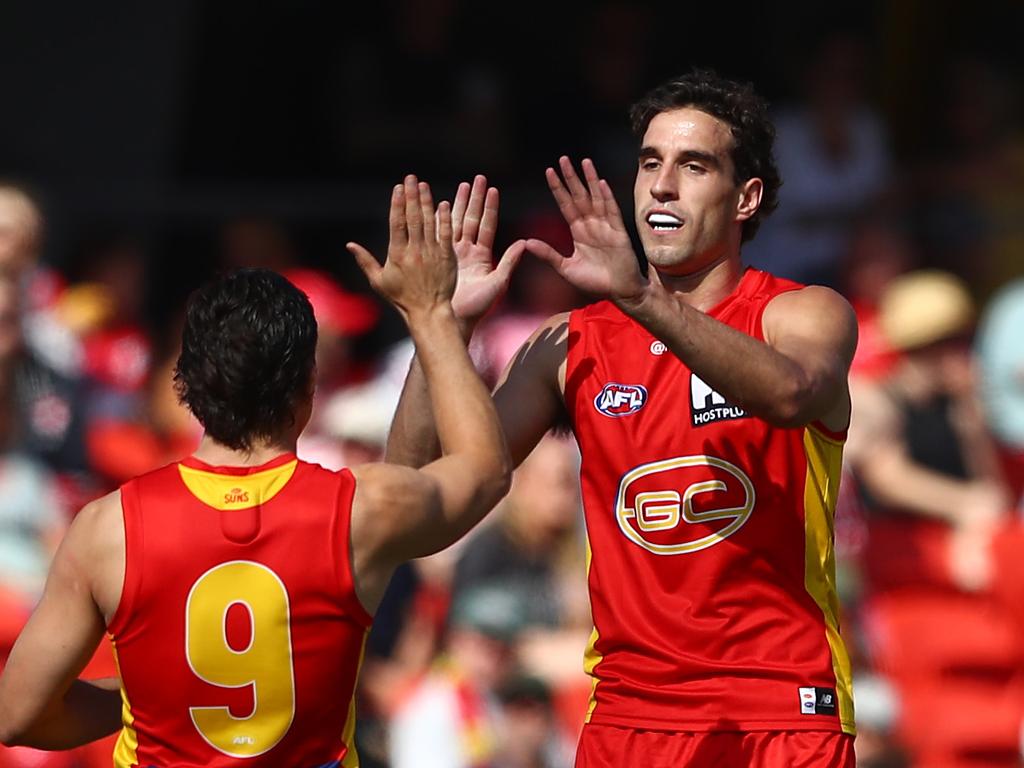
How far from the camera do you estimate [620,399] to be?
15.1 ft

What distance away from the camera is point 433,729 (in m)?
7.50

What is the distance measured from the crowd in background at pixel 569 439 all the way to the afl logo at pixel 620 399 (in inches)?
121

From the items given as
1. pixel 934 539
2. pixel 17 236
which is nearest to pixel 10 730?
pixel 17 236

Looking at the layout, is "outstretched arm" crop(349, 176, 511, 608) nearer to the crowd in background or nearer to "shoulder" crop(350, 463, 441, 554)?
"shoulder" crop(350, 463, 441, 554)

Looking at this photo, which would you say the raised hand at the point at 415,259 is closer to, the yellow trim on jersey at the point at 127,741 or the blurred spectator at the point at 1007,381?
the yellow trim on jersey at the point at 127,741

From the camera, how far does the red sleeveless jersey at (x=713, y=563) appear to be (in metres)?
4.41

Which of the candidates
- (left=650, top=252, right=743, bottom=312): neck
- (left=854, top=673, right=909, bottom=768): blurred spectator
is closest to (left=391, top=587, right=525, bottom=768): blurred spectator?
(left=854, top=673, right=909, bottom=768): blurred spectator

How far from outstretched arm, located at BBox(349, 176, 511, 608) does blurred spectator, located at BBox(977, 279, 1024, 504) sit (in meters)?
5.32

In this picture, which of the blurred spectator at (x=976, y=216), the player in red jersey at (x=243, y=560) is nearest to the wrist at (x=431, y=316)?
the player in red jersey at (x=243, y=560)

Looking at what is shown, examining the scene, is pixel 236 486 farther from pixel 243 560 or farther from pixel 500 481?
pixel 500 481

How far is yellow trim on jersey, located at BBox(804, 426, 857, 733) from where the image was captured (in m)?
4.48

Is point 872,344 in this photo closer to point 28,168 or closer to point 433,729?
point 433,729

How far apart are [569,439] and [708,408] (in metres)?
2.03

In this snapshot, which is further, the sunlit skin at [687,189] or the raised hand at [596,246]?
the sunlit skin at [687,189]
